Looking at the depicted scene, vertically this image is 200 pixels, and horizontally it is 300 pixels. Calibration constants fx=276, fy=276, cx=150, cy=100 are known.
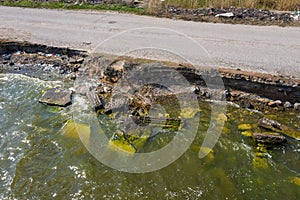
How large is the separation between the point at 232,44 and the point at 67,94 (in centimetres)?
548

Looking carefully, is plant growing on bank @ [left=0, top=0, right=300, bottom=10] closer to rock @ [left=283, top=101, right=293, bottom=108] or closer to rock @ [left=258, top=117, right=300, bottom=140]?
rock @ [left=283, top=101, right=293, bottom=108]

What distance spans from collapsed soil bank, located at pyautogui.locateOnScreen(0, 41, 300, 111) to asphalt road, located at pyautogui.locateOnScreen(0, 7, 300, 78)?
1.17ft

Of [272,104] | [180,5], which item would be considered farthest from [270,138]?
[180,5]

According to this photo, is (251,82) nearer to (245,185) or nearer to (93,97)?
(245,185)

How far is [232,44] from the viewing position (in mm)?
9102

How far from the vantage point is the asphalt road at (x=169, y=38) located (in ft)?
26.7

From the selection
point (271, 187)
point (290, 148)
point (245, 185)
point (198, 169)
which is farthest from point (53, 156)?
point (290, 148)

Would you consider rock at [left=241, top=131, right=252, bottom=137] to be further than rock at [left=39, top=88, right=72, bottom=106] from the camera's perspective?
No

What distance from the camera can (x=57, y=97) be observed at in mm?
7734

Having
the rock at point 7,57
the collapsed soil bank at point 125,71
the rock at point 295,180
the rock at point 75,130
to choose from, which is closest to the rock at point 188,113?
the collapsed soil bank at point 125,71

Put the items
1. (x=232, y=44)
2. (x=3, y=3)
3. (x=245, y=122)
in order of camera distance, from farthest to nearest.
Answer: (x=3, y=3), (x=232, y=44), (x=245, y=122)

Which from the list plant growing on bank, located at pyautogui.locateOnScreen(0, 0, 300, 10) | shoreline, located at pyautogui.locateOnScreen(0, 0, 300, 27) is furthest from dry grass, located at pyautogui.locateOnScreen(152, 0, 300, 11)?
shoreline, located at pyautogui.locateOnScreen(0, 0, 300, 27)

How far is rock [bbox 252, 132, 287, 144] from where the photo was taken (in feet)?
19.5

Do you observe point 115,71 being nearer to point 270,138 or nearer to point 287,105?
point 270,138
